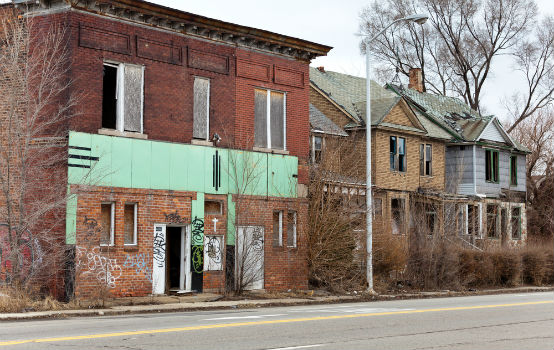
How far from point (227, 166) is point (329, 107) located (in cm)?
1475

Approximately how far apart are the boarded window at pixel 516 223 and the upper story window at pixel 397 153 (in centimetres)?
1096

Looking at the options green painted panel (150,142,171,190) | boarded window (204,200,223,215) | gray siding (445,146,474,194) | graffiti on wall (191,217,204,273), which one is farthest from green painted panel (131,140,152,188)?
gray siding (445,146,474,194)

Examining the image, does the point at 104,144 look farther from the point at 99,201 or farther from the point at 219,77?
the point at 219,77

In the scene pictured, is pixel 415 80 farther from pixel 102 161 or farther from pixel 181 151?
pixel 102 161

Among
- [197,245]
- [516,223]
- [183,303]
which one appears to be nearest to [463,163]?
[516,223]

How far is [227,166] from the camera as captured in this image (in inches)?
961

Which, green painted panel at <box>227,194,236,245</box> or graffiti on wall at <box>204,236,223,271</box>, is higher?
green painted panel at <box>227,194,236,245</box>

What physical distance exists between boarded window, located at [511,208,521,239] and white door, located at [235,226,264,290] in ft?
82.3

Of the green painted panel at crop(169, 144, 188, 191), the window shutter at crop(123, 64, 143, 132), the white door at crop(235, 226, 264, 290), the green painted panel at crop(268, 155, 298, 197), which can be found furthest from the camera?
the green painted panel at crop(268, 155, 298, 197)

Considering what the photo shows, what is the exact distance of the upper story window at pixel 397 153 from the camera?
125 feet

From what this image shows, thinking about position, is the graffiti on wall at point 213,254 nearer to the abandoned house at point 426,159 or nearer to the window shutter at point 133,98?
the window shutter at point 133,98

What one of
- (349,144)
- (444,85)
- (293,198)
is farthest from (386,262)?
(444,85)

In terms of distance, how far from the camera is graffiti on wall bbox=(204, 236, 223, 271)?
78.1 ft

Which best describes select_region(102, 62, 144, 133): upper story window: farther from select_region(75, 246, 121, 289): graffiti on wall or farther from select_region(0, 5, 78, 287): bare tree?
select_region(75, 246, 121, 289): graffiti on wall
